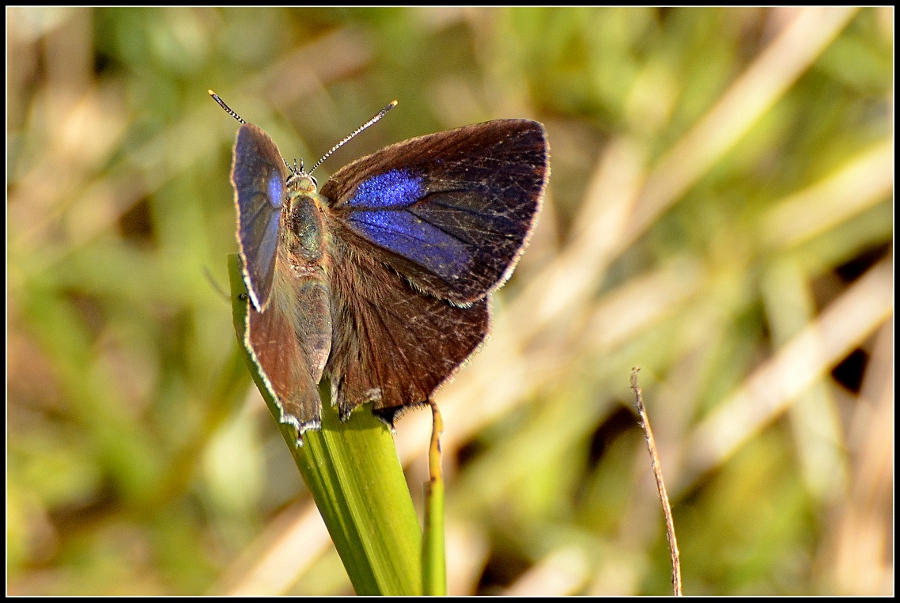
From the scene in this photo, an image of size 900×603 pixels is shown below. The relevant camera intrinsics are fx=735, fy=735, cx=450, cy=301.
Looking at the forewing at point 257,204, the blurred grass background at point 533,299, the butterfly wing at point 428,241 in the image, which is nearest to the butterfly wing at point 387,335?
the butterfly wing at point 428,241

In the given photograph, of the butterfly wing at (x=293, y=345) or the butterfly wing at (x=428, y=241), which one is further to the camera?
the butterfly wing at (x=428, y=241)

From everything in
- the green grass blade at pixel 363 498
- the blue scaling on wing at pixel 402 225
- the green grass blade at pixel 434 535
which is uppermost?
the blue scaling on wing at pixel 402 225

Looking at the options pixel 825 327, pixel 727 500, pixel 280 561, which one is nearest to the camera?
pixel 280 561

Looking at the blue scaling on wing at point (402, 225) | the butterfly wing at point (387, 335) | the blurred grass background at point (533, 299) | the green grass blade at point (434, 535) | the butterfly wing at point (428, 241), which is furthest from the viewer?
the blurred grass background at point (533, 299)

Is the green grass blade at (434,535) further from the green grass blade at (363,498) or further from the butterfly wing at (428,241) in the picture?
the butterfly wing at (428,241)

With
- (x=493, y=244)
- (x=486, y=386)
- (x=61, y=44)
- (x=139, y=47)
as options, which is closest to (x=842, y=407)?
(x=486, y=386)

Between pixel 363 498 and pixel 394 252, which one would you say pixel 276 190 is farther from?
pixel 363 498

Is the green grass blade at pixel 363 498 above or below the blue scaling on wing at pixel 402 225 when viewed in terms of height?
below

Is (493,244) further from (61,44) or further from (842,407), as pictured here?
(61,44)
